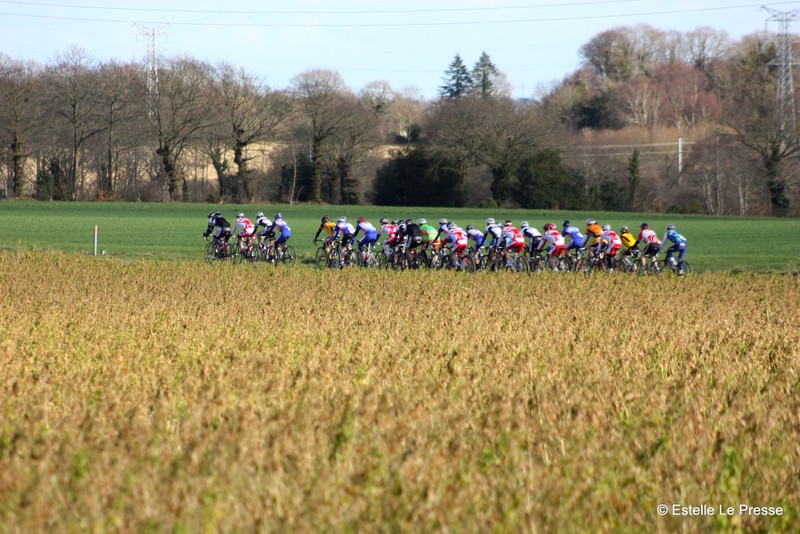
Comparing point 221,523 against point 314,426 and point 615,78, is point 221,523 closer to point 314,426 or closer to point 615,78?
point 314,426

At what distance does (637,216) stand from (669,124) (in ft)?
134

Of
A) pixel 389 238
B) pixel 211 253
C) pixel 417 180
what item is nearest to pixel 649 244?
pixel 389 238

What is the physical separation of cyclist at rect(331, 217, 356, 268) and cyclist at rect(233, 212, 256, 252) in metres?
3.15

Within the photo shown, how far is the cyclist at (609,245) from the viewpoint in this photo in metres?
29.0

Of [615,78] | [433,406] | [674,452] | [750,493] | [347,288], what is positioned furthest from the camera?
[615,78]

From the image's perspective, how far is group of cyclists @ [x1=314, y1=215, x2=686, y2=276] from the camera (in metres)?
28.3

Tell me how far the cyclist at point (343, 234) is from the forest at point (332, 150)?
48.4 m

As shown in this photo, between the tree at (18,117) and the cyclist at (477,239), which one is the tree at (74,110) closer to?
the tree at (18,117)

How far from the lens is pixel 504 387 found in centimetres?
759

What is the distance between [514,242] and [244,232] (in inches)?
332

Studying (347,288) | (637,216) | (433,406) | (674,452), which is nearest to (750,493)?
(674,452)

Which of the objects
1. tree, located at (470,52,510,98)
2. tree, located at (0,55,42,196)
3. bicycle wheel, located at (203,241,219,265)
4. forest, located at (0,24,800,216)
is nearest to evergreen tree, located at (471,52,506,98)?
tree, located at (470,52,510,98)

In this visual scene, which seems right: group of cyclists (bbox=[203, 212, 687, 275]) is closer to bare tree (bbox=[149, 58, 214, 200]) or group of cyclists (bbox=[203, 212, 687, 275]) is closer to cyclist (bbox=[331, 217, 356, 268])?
cyclist (bbox=[331, 217, 356, 268])

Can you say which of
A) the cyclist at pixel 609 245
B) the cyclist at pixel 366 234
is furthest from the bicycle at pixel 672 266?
the cyclist at pixel 366 234
